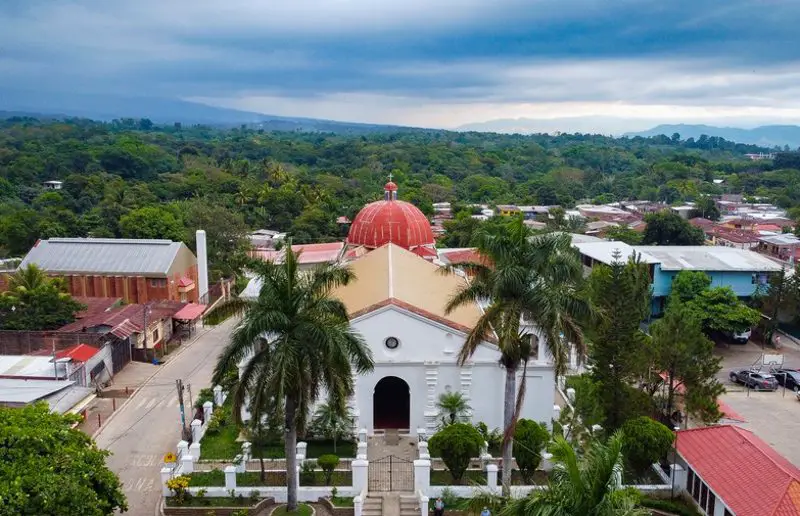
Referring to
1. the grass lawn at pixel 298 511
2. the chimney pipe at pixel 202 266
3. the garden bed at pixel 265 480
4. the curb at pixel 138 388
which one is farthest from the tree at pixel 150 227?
the grass lawn at pixel 298 511

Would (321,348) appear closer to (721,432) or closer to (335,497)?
(335,497)

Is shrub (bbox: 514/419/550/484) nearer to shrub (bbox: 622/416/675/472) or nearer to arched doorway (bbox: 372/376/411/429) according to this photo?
shrub (bbox: 622/416/675/472)

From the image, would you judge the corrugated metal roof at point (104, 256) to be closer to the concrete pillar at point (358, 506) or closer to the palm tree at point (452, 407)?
the palm tree at point (452, 407)

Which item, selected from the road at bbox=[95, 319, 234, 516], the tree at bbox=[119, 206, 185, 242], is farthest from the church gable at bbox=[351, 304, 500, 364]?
the tree at bbox=[119, 206, 185, 242]

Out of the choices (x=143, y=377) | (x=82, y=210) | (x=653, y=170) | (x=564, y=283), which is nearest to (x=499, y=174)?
(x=653, y=170)

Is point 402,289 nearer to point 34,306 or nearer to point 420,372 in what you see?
point 420,372

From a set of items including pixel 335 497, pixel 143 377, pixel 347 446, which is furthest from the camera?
pixel 143 377
